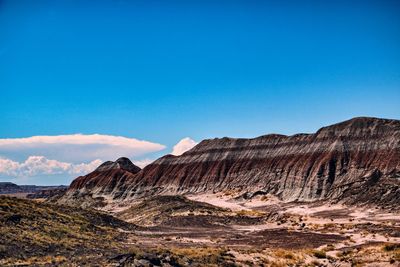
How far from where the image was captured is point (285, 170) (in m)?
103

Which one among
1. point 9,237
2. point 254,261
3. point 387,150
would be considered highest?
point 387,150

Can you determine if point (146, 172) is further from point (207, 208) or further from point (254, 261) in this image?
point (254, 261)

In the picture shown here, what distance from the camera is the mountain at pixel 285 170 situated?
86188 millimetres

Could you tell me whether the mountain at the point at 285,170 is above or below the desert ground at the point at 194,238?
above

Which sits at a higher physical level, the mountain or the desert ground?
the mountain

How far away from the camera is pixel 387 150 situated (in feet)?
297

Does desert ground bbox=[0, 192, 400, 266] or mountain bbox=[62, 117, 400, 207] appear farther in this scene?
mountain bbox=[62, 117, 400, 207]

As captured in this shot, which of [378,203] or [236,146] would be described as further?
[236,146]

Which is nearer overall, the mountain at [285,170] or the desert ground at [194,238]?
the desert ground at [194,238]

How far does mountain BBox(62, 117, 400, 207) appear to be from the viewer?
86188 mm

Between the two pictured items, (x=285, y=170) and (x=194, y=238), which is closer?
(x=194, y=238)

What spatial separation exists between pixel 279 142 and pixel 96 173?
6557cm

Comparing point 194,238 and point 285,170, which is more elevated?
point 285,170

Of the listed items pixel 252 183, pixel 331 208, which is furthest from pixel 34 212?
pixel 252 183
